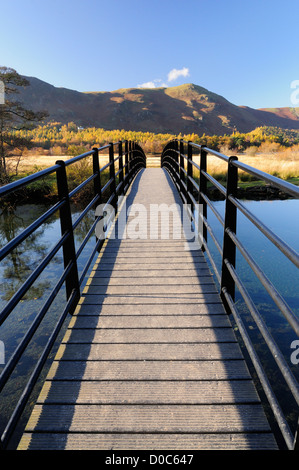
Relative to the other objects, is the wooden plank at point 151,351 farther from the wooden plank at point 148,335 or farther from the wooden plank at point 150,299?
the wooden plank at point 150,299

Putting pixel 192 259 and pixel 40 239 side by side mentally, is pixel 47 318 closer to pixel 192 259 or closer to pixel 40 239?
pixel 192 259

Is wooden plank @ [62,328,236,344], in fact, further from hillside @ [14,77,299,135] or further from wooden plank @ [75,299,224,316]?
hillside @ [14,77,299,135]

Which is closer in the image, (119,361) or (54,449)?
(54,449)

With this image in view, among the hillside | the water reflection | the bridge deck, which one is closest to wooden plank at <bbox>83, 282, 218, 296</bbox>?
the bridge deck

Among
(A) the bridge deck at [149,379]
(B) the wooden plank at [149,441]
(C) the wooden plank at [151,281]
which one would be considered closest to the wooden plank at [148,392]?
(A) the bridge deck at [149,379]

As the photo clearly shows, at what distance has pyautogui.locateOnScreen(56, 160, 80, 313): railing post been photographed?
236cm

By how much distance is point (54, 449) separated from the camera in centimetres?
150

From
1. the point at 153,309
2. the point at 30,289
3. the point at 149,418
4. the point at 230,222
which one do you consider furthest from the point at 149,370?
the point at 30,289

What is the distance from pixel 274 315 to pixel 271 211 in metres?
7.70

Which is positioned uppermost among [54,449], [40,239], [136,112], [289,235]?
[136,112]

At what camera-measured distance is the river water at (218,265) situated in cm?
462

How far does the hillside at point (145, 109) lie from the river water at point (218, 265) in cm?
10391

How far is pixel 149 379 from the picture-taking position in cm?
188

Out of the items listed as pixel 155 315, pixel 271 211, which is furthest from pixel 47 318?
pixel 271 211
